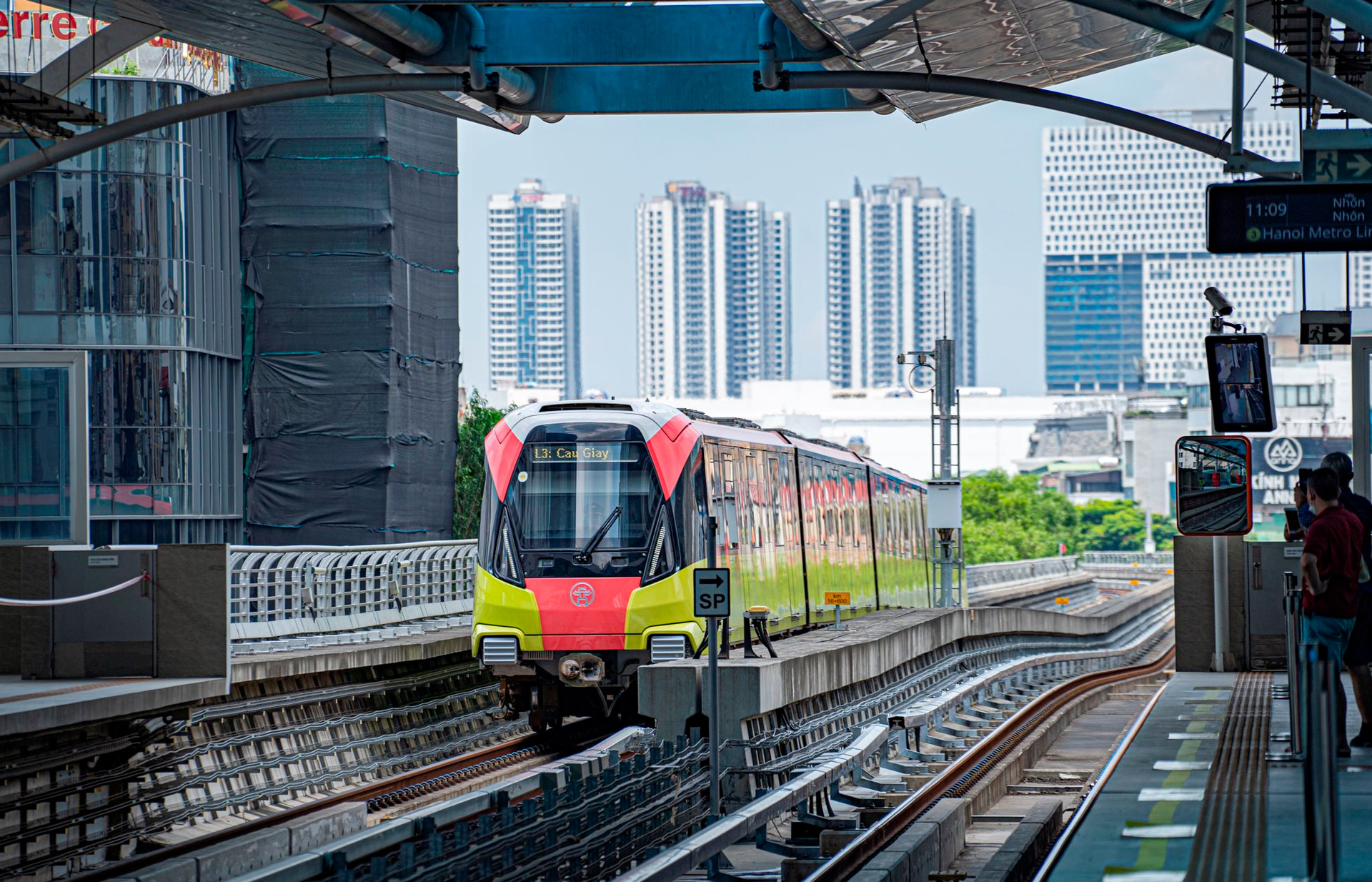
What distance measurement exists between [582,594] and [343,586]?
5601mm

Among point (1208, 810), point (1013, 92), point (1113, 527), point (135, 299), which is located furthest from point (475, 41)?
point (1113, 527)

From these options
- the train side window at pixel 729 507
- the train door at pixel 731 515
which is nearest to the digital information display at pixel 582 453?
the train door at pixel 731 515

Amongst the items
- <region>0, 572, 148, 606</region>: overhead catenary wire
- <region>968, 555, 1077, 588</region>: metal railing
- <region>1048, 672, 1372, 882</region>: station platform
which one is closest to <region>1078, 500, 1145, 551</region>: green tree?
<region>968, 555, 1077, 588</region>: metal railing

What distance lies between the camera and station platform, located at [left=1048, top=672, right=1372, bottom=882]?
834 centimetres

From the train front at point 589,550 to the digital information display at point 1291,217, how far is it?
6.97 meters

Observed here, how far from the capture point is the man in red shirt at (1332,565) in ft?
35.4

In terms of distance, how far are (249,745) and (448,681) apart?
5.97 meters

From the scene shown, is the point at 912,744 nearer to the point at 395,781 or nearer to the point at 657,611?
the point at 657,611

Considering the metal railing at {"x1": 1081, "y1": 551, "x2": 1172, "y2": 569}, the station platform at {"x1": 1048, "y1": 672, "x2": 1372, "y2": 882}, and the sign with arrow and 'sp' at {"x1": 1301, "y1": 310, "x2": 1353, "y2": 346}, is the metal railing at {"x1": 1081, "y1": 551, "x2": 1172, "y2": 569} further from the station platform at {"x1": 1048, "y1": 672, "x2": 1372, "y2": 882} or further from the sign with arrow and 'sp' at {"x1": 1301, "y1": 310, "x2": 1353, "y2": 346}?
the station platform at {"x1": 1048, "y1": 672, "x2": 1372, "y2": 882}

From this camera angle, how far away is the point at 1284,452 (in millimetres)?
143500

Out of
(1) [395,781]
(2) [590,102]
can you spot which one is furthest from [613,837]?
(2) [590,102]

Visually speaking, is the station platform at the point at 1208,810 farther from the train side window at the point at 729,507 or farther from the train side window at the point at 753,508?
the train side window at the point at 753,508

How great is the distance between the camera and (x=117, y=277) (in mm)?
39656

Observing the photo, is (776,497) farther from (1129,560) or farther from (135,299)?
(1129,560)
